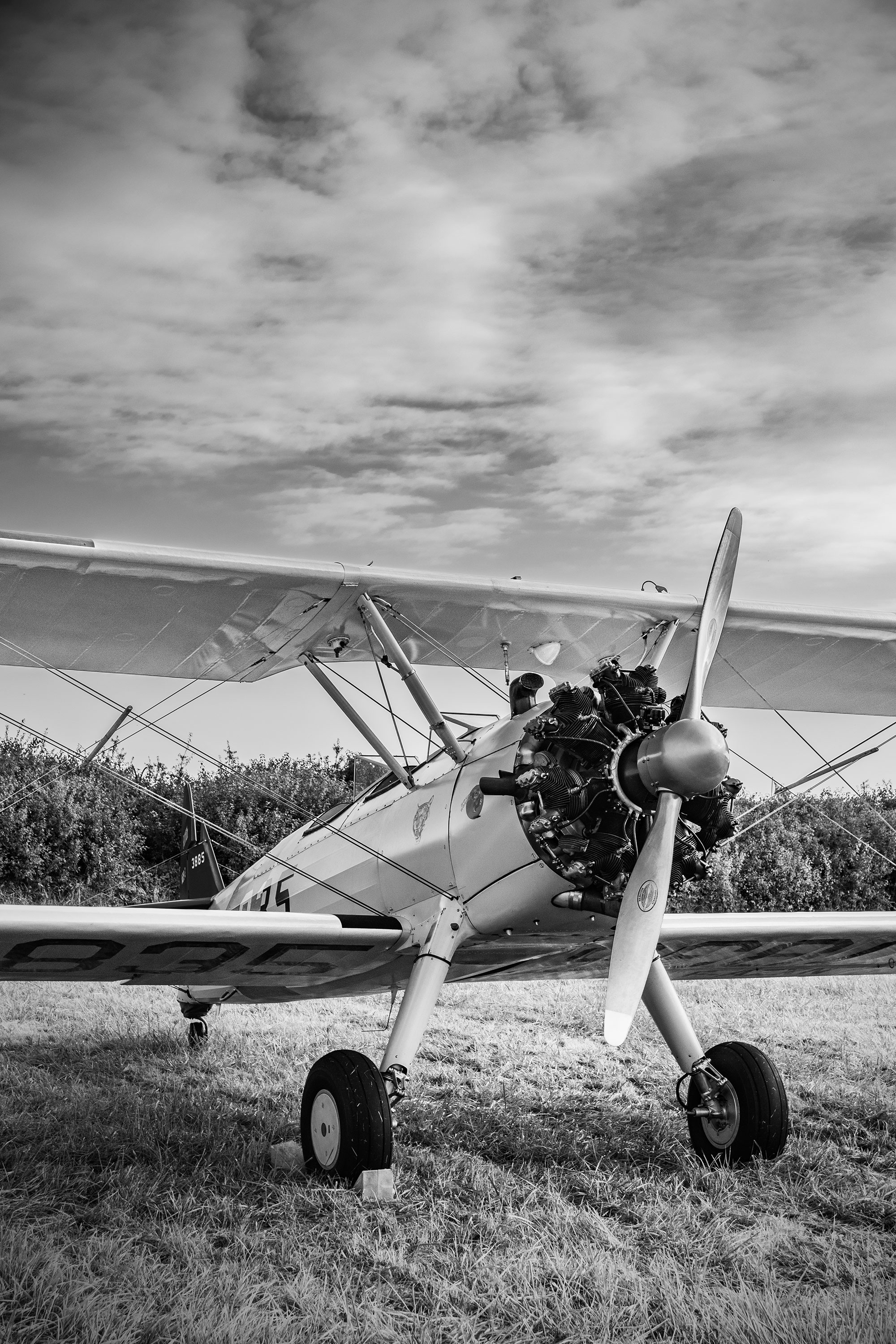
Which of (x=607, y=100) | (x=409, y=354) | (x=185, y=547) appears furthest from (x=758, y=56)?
(x=185, y=547)

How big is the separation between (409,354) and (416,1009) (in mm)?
6961

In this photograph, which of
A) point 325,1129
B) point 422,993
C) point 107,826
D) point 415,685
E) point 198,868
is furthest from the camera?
point 107,826

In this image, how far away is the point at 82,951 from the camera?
5055 millimetres

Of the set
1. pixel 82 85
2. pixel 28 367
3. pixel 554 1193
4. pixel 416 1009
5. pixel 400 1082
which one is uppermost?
pixel 82 85

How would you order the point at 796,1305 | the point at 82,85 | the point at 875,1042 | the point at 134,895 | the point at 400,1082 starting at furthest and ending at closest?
the point at 134,895 → the point at 875,1042 → the point at 82,85 → the point at 400,1082 → the point at 796,1305

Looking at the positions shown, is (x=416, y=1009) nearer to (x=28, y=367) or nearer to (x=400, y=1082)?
(x=400, y=1082)

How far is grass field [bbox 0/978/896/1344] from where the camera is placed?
10.4 feet

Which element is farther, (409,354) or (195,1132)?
(409,354)

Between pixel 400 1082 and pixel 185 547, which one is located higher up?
pixel 185 547

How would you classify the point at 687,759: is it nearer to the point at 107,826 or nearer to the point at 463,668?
the point at 463,668

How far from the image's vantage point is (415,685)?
5832 millimetres

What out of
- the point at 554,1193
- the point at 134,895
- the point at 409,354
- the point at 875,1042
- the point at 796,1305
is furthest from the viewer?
the point at 134,895

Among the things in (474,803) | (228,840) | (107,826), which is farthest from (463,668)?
(107,826)

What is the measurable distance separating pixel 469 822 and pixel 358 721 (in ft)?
4.10
